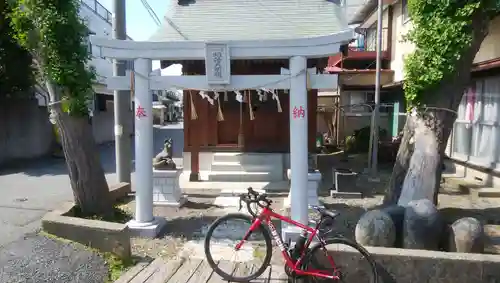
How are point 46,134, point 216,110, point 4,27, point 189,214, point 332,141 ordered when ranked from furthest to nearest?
point 332,141 → point 46,134 → point 4,27 → point 216,110 → point 189,214

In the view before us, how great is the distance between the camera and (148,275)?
4863 mm

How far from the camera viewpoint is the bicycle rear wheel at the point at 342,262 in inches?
173

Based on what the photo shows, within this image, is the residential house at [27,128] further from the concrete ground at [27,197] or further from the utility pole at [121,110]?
the utility pole at [121,110]

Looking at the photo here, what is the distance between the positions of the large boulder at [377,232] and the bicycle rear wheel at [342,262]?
0.47m

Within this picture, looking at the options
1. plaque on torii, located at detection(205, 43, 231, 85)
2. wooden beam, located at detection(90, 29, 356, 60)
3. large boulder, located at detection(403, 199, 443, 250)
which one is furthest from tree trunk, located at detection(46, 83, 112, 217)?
large boulder, located at detection(403, 199, 443, 250)

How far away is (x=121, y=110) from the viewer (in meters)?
9.16

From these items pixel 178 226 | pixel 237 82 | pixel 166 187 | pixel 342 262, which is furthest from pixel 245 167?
pixel 342 262

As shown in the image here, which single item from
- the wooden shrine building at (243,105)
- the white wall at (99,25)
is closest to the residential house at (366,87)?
the wooden shrine building at (243,105)

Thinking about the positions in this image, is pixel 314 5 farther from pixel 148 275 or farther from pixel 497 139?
pixel 148 275

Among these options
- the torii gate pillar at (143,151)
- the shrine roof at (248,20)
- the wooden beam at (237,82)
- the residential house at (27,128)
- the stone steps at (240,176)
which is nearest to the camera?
the wooden beam at (237,82)

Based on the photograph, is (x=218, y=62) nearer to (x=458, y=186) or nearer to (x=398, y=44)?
(x=458, y=186)

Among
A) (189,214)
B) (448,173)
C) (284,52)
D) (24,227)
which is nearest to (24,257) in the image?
(24,227)

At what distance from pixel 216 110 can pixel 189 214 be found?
15.0ft

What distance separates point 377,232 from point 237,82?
3.20 m
